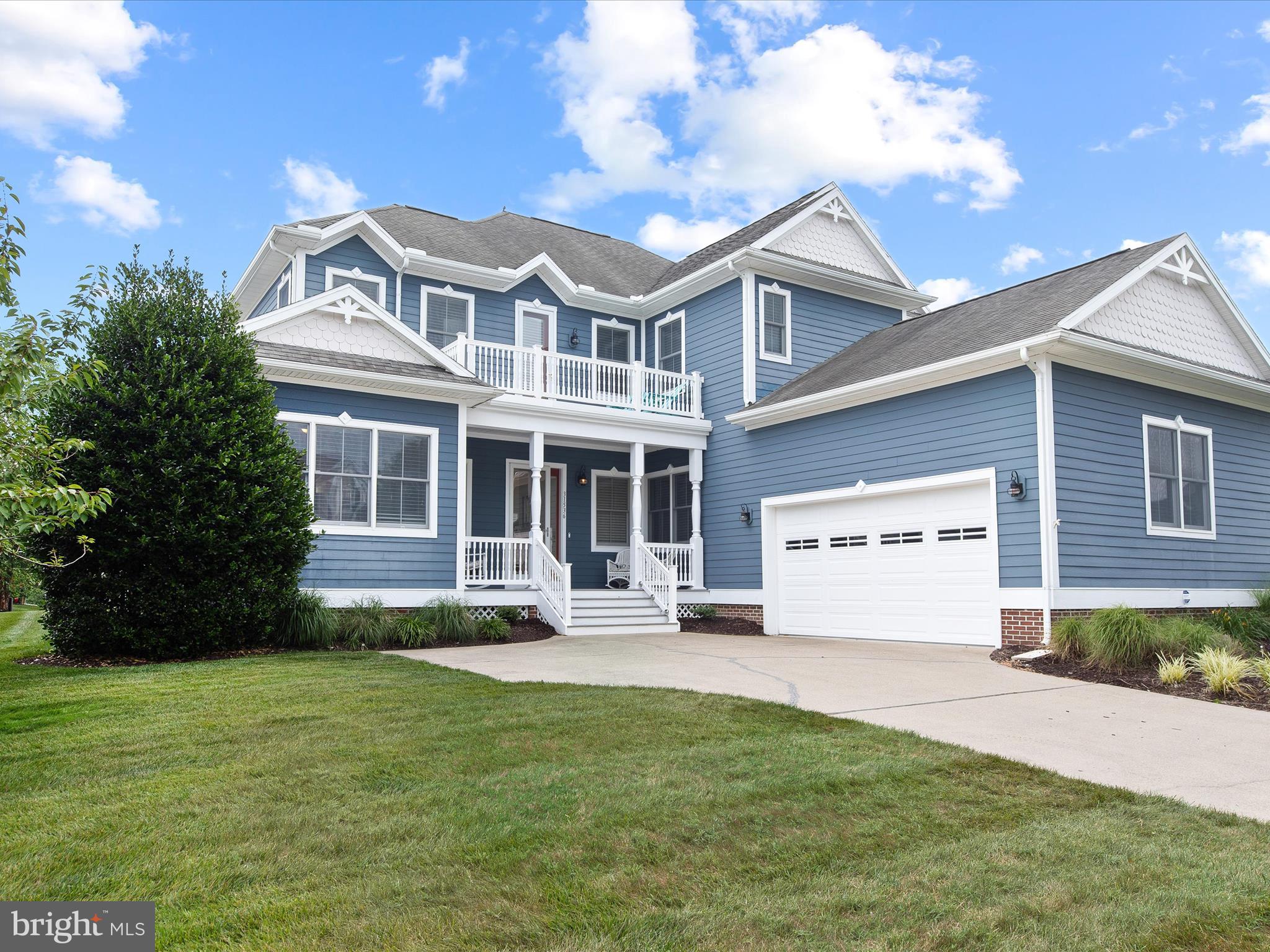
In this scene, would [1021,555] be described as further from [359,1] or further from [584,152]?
[584,152]

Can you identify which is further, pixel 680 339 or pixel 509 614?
pixel 680 339

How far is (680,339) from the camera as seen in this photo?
18391mm

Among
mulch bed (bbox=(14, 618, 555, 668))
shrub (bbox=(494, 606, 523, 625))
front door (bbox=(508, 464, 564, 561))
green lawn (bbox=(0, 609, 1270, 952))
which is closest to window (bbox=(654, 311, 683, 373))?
front door (bbox=(508, 464, 564, 561))

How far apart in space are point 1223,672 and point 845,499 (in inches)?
256

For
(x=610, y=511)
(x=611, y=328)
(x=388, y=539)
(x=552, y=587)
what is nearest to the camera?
(x=388, y=539)

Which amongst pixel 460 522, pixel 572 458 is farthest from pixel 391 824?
pixel 572 458

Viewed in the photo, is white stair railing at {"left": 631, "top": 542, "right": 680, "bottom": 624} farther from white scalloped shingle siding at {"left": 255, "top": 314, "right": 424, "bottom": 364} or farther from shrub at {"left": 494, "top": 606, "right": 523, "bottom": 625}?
white scalloped shingle siding at {"left": 255, "top": 314, "right": 424, "bottom": 364}

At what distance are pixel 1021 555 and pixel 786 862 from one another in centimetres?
894

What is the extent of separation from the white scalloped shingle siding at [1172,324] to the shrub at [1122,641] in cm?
422

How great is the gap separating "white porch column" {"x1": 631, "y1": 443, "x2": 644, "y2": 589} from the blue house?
0.16ft

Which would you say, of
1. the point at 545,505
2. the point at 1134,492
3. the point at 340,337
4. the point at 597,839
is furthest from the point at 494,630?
the point at 597,839

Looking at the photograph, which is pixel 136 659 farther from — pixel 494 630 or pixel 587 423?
pixel 587 423

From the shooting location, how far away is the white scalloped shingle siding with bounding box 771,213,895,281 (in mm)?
17172

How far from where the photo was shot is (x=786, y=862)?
3.63 metres
